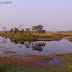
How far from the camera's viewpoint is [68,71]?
1315 centimetres

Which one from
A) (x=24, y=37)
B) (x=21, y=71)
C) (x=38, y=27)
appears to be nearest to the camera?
(x=21, y=71)

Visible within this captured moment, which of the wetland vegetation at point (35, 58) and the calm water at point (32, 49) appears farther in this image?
the calm water at point (32, 49)

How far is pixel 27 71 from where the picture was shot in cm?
1287

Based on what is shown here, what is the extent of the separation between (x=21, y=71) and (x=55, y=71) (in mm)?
3907

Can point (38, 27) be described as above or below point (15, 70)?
above

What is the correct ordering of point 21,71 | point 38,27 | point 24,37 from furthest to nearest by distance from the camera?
point 38,27 < point 24,37 < point 21,71

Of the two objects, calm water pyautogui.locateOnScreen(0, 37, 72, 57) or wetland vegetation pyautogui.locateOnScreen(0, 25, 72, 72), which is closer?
wetland vegetation pyautogui.locateOnScreen(0, 25, 72, 72)

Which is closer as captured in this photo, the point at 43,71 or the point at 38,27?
the point at 43,71

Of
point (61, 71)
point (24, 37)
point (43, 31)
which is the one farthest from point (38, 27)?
point (61, 71)

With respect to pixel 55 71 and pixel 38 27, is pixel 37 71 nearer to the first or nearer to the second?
pixel 55 71

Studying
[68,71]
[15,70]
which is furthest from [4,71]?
[68,71]

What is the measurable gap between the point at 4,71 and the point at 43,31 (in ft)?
350

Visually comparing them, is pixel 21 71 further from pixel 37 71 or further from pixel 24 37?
pixel 24 37

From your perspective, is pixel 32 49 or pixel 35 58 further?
pixel 32 49
